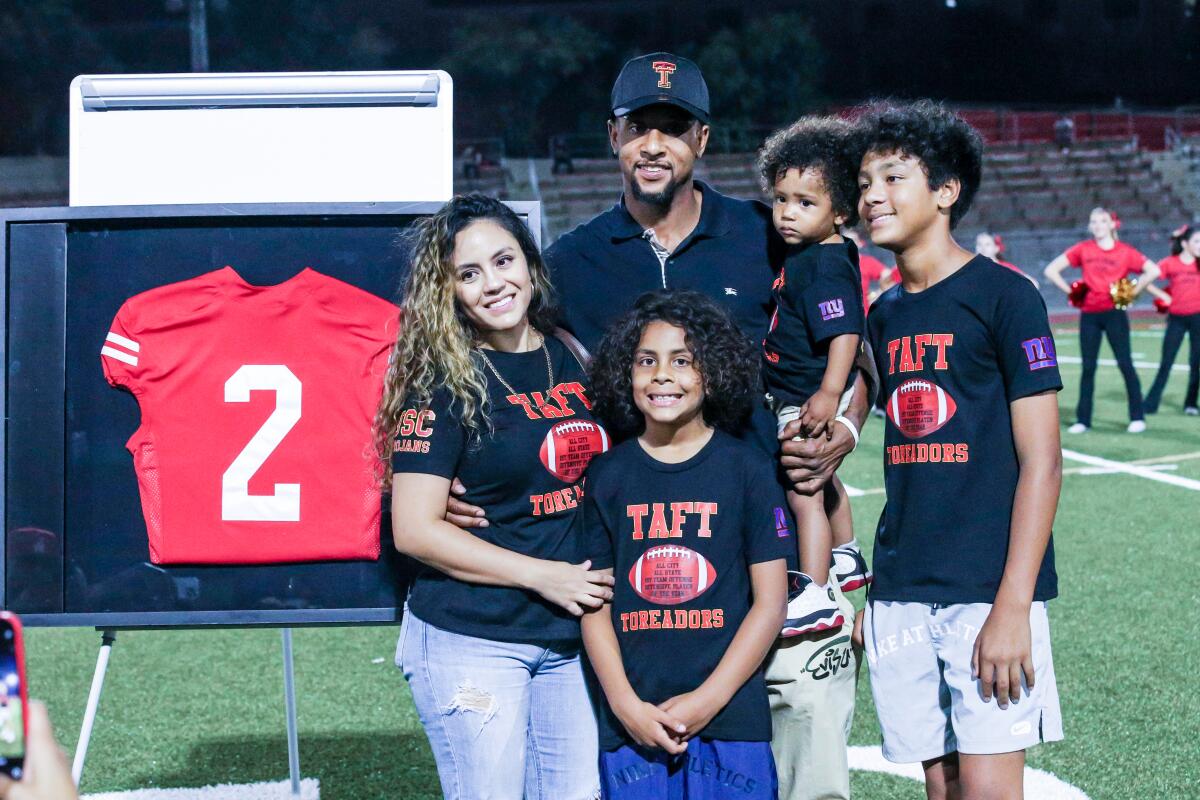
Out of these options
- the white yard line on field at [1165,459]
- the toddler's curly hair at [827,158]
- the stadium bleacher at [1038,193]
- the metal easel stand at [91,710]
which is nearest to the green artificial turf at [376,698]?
the toddler's curly hair at [827,158]

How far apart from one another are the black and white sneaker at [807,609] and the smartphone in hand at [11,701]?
183 centimetres

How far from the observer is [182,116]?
128 inches

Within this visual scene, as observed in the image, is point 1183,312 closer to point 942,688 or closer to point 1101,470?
point 1101,470

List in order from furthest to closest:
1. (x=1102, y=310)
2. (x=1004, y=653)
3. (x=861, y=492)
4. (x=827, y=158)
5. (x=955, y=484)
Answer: (x=1102, y=310) → (x=861, y=492) → (x=827, y=158) → (x=955, y=484) → (x=1004, y=653)

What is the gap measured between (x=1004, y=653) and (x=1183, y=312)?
41.4 ft

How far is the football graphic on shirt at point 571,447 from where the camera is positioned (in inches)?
108

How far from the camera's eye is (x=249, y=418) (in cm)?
316

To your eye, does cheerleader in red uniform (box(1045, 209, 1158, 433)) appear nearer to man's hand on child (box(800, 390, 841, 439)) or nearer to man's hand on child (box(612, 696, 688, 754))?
man's hand on child (box(800, 390, 841, 439))

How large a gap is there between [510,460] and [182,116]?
1.36 meters

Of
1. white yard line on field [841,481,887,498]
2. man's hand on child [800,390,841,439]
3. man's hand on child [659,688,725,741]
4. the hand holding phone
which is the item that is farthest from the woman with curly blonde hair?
white yard line on field [841,481,887,498]

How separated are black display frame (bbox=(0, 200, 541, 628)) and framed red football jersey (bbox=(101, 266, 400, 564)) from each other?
135mm

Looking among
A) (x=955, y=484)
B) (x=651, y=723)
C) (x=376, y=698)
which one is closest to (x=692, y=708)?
(x=651, y=723)

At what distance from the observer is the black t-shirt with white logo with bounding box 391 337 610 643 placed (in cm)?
268

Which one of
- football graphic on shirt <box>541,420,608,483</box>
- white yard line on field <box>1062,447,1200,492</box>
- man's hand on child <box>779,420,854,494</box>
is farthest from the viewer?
white yard line on field <box>1062,447,1200,492</box>
